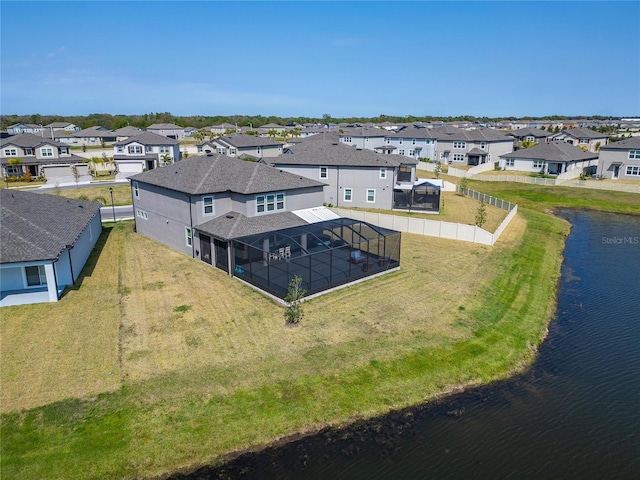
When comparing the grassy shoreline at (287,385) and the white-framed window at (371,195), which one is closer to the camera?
the grassy shoreline at (287,385)

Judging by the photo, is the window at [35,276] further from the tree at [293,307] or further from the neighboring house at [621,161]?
the neighboring house at [621,161]

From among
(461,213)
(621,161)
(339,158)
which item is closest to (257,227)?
(339,158)

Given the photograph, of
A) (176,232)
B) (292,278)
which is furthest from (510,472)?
(176,232)

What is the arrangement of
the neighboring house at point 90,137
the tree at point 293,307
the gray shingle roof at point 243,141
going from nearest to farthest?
the tree at point 293,307, the gray shingle roof at point 243,141, the neighboring house at point 90,137

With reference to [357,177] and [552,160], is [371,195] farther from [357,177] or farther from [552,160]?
[552,160]

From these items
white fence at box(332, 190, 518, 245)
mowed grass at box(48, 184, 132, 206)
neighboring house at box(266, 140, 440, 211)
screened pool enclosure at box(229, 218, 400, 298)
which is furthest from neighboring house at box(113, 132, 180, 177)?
screened pool enclosure at box(229, 218, 400, 298)

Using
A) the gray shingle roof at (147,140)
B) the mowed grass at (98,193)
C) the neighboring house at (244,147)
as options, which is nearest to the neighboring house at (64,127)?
the gray shingle roof at (147,140)
